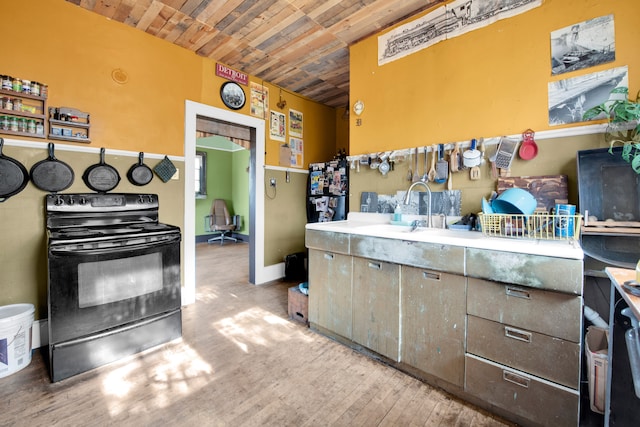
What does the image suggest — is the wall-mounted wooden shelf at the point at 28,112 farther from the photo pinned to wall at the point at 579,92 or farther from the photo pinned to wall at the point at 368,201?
the photo pinned to wall at the point at 579,92

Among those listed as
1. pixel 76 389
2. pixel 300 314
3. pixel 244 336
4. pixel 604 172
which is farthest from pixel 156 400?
pixel 604 172

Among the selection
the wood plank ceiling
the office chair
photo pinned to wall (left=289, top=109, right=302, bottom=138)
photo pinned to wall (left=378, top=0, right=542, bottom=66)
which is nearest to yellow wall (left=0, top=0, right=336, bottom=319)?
the wood plank ceiling

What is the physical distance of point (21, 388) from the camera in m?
1.63

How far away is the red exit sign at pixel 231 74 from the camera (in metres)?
→ 3.18

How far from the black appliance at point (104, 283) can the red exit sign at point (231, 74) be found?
1763mm

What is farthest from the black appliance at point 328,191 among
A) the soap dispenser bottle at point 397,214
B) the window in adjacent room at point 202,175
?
the window in adjacent room at point 202,175

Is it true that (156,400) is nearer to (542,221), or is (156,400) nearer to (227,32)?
(542,221)

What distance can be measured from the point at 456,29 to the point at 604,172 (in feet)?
4.62

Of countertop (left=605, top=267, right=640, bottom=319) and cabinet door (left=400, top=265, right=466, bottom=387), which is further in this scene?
cabinet door (left=400, top=265, right=466, bottom=387)

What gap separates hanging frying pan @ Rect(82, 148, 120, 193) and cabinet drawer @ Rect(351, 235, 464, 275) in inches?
83.4

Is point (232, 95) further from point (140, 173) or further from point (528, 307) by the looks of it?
point (528, 307)

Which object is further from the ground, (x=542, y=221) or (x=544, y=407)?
(x=542, y=221)

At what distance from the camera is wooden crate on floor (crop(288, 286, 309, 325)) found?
2494 millimetres

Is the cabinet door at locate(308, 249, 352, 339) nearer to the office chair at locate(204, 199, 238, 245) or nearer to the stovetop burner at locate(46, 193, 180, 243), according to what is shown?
the stovetop burner at locate(46, 193, 180, 243)
